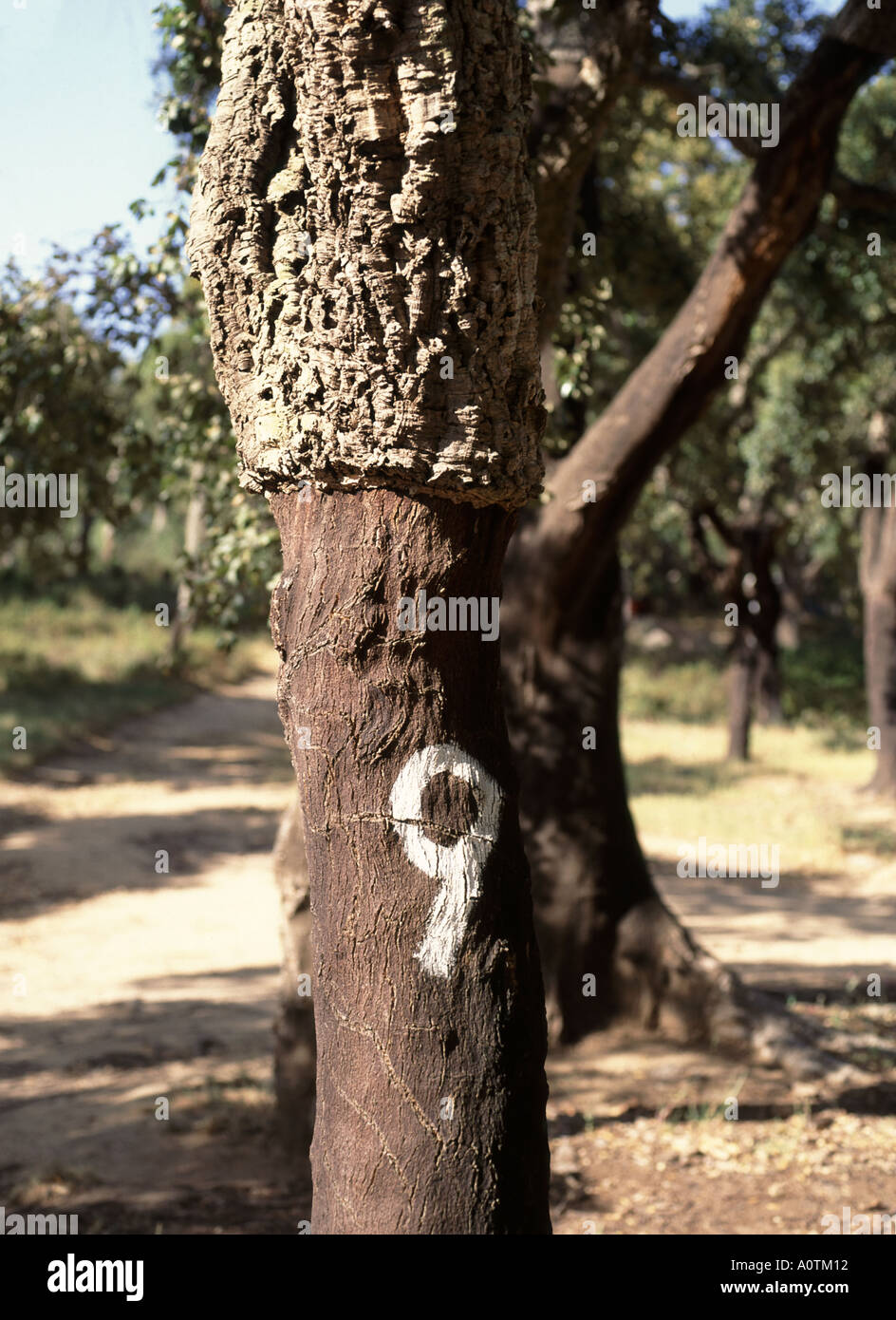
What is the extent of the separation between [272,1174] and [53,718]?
1269cm

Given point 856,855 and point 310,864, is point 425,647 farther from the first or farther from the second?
point 856,855

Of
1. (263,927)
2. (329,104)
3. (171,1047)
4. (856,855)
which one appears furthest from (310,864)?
(856,855)

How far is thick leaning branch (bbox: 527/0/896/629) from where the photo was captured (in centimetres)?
524

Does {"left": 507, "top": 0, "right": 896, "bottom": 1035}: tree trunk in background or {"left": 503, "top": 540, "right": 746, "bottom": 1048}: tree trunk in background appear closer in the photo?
{"left": 507, "top": 0, "right": 896, "bottom": 1035}: tree trunk in background

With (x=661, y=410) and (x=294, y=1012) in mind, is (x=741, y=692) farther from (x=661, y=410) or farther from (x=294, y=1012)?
(x=294, y=1012)

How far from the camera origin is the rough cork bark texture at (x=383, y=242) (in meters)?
2.20

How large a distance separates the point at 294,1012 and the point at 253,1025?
2365 millimetres

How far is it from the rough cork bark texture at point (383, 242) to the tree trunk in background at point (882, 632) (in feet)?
38.7

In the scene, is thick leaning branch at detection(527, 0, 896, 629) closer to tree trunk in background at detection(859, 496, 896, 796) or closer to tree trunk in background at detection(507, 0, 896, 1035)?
tree trunk in background at detection(507, 0, 896, 1035)

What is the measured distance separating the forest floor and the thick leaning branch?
101 inches

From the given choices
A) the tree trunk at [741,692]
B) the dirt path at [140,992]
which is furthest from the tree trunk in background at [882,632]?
the dirt path at [140,992]

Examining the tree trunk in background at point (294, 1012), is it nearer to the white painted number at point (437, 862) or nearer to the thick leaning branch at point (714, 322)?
the thick leaning branch at point (714, 322)

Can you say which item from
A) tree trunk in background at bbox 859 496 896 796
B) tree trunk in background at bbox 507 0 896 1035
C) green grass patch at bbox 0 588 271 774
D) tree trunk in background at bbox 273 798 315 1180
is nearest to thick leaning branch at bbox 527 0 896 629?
tree trunk in background at bbox 507 0 896 1035

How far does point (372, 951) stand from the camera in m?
2.42
